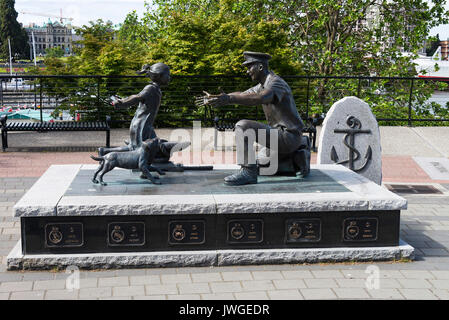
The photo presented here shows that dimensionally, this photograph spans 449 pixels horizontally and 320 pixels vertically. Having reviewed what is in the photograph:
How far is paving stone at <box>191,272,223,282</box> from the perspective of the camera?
6277 millimetres

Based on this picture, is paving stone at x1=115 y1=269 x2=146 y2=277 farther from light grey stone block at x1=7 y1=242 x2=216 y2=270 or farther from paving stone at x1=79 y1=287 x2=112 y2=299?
paving stone at x1=79 y1=287 x2=112 y2=299

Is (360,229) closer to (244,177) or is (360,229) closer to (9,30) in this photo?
(244,177)

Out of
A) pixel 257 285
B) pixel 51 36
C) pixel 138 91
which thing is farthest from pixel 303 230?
pixel 51 36

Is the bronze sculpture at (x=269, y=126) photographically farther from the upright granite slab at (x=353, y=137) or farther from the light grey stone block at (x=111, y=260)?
the upright granite slab at (x=353, y=137)

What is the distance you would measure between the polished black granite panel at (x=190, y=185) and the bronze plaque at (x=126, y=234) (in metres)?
0.47

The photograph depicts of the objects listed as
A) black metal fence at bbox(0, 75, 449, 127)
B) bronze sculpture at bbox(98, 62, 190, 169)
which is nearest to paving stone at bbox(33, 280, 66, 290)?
bronze sculpture at bbox(98, 62, 190, 169)

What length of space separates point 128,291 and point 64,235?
3.42ft

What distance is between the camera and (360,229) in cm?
688

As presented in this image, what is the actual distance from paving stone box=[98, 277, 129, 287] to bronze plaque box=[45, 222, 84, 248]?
0.54 metres

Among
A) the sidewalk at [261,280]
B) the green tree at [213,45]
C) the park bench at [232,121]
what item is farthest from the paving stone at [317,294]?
the green tree at [213,45]

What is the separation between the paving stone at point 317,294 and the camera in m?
5.91

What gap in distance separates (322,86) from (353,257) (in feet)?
47.0

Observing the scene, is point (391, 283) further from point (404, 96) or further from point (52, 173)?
point (404, 96)

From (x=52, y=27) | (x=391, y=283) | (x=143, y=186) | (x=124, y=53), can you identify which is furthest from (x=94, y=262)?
(x=52, y=27)
